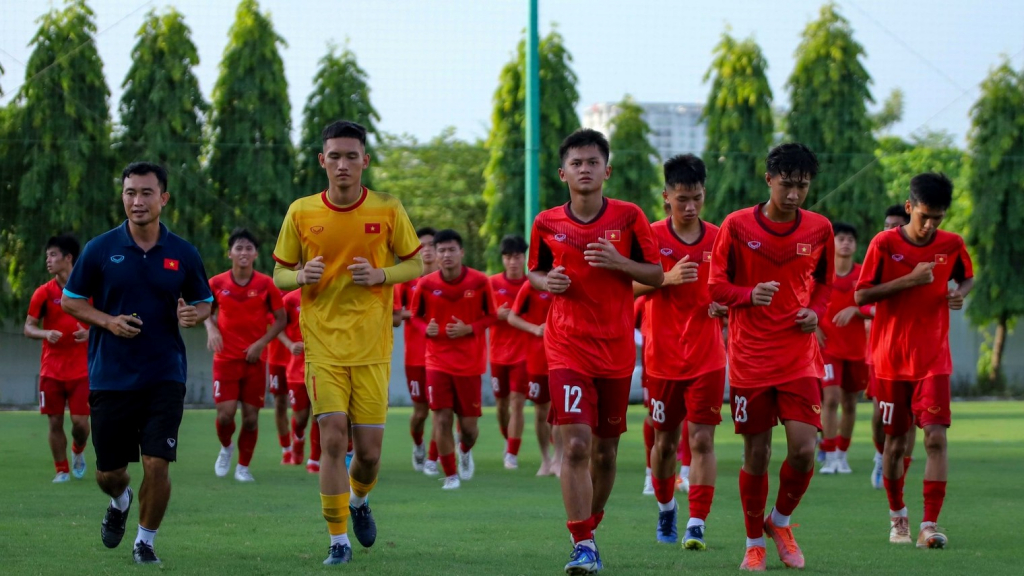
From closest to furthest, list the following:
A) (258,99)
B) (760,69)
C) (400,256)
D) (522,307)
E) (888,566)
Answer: (888,566)
(400,256)
(522,307)
(258,99)
(760,69)

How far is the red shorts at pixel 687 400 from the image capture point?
8.45 m

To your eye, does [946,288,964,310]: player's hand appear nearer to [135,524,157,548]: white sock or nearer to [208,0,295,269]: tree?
[135,524,157,548]: white sock

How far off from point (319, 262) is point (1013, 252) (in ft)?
87.2

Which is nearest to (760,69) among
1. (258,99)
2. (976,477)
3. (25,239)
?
(258,99)

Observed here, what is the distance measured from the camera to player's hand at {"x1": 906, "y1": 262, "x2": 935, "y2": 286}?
8164mm

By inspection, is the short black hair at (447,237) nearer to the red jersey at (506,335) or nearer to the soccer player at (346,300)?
the red jersey at (506,335)

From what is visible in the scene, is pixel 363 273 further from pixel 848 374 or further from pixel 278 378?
pixel 848 374

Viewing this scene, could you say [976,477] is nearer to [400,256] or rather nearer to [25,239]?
[400,256]

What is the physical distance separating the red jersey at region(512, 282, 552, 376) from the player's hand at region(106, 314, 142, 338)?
227 inches

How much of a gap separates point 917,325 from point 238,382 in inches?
278

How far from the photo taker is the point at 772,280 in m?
7.27

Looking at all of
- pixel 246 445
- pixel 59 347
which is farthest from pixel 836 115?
pixel 59 347

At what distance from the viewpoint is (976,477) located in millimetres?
12945

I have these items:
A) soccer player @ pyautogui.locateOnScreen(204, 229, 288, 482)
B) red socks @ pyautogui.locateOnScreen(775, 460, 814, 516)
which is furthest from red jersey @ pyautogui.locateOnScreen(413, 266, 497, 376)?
red socks @ pyautogui.locateOnScreen(775, 460, 814, 516)
